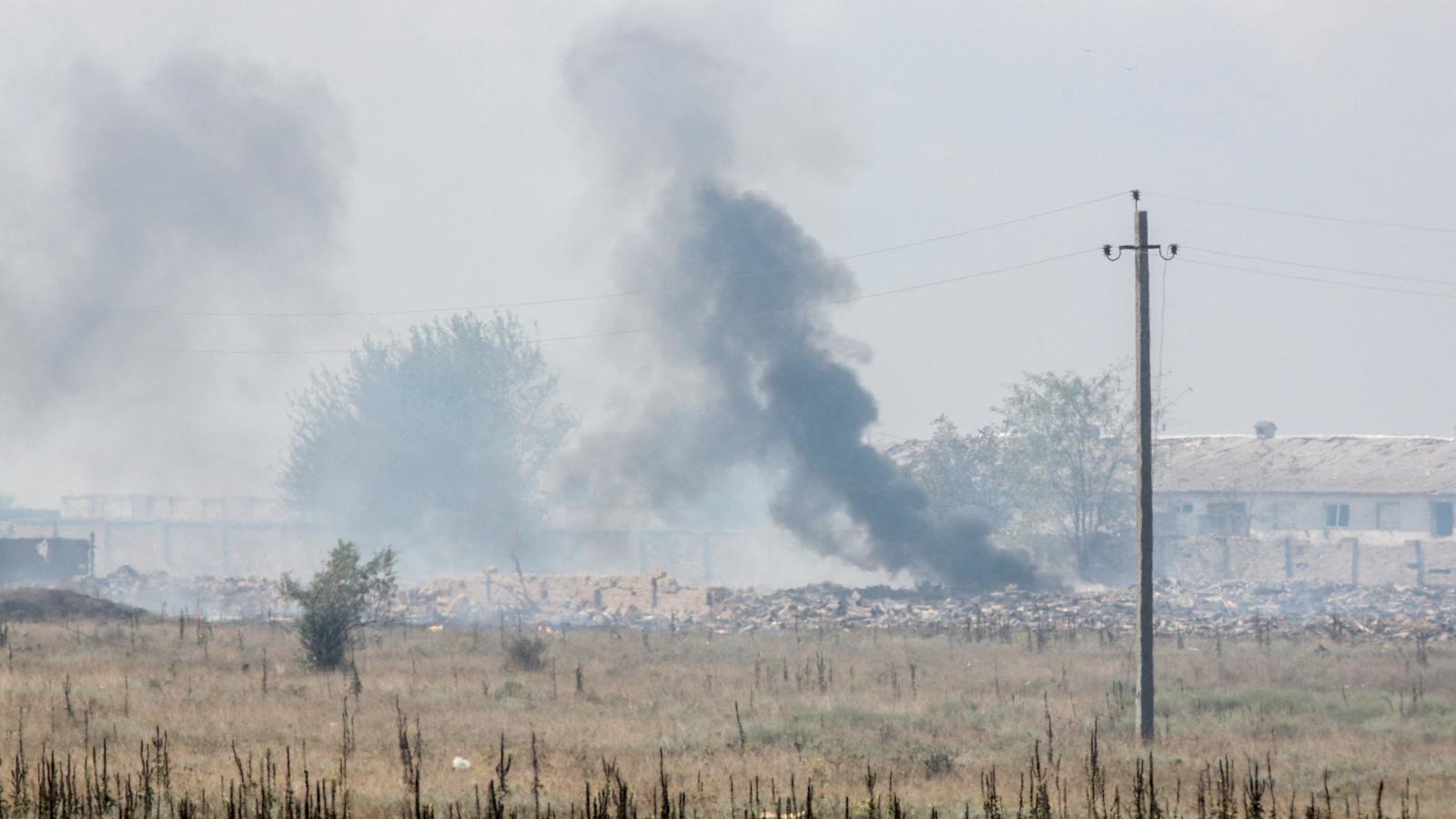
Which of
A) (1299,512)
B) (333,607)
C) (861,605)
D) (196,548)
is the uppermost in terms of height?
(1299,512)

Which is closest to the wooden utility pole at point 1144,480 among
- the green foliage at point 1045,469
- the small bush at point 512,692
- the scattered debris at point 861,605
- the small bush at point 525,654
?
the small bush at point 512,692

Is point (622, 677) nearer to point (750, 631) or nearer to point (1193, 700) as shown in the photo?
point (1193, 700)

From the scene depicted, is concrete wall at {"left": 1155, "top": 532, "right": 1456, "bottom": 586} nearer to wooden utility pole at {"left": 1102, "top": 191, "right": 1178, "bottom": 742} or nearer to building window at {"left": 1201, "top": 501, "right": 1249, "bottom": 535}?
building window at {"left": 1201, "top": 501, "right": 1249, "bottom": 535}

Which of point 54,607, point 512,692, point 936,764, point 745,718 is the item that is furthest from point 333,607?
point 54,607

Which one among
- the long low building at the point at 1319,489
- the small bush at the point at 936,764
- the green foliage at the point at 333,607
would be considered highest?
the long low building at the point at 1319,489

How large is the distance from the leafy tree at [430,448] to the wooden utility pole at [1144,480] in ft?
178

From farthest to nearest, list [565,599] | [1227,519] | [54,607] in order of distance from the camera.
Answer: [1227,519] < [565,599] < [54,607]

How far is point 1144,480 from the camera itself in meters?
18.2

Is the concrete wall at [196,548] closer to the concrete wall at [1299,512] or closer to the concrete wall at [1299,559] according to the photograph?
the concrete wall at [1299,559]

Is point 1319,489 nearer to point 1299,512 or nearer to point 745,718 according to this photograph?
point 1299,512

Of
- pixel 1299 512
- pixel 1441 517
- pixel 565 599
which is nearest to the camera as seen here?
pixel 565 599

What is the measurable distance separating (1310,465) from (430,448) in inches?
1677

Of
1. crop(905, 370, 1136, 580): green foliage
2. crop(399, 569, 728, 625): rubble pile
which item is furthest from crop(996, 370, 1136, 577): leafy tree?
crop(399, 569, 728, 625): rubble pile

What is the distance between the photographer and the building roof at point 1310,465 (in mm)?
68312
